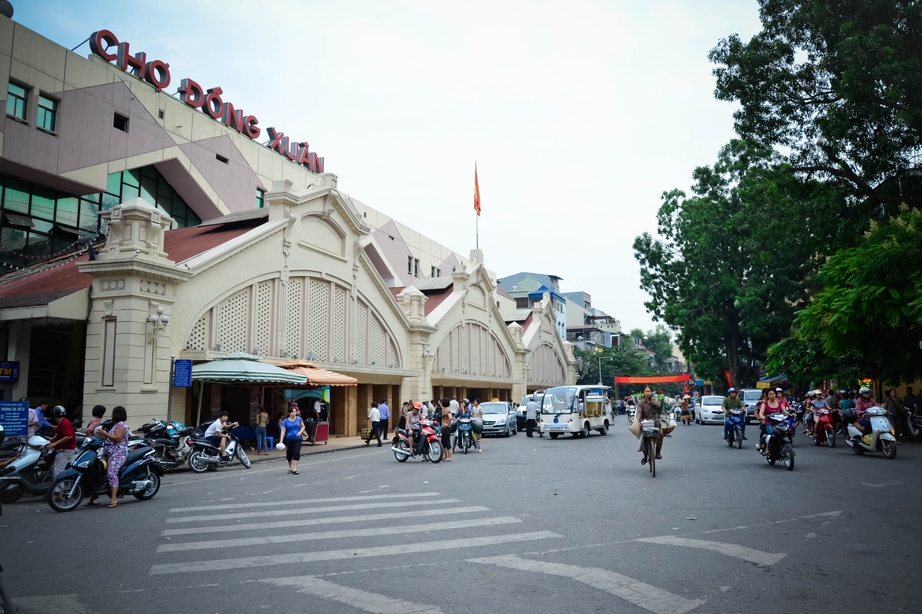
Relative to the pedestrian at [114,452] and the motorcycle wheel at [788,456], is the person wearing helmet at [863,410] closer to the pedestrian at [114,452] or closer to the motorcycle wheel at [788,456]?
the motorcycle wheel at [788,456]

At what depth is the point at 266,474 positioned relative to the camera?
1634 centimetres

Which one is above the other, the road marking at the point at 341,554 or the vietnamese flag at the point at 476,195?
the vietnamese flag at the point at 476,195

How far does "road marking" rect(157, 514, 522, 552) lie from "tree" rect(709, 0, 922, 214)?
1498cm

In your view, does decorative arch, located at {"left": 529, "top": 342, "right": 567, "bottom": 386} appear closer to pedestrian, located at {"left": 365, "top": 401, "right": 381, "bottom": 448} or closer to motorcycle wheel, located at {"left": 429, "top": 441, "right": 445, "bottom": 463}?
pedestrian, located at {"left": 365, "top": 401, "right": 381, "bottom": 448}

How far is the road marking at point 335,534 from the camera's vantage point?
25.4ft

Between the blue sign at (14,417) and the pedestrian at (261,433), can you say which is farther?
the pedestrian at (261,433)

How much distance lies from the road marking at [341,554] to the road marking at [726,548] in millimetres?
1190

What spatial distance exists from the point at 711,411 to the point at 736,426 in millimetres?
20239

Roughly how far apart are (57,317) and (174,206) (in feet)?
52.5

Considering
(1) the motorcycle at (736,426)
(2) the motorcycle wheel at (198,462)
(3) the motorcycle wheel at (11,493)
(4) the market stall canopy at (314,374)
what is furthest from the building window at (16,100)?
(1) the motorcycle at (736,426)

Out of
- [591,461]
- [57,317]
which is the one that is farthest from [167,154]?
[591,461]

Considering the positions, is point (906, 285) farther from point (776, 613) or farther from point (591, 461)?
point (776, 613)

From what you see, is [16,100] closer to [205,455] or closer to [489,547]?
[205,455]

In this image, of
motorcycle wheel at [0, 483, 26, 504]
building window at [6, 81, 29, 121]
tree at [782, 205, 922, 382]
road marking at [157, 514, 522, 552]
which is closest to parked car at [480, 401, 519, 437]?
tree at [782, 205, 922, 382]
